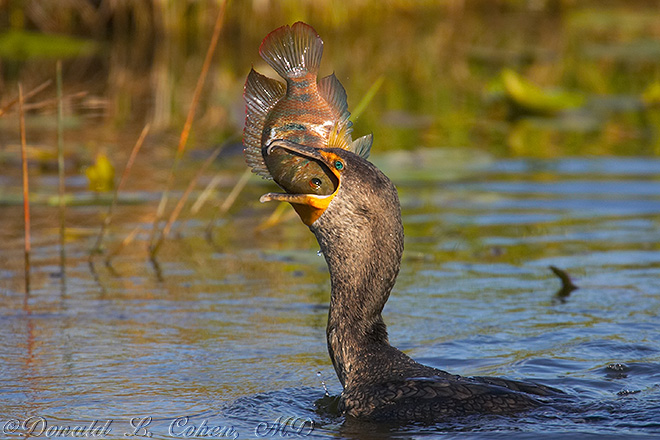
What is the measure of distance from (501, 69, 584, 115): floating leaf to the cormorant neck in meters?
6.92

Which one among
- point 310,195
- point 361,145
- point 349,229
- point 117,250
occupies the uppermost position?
point 361,145

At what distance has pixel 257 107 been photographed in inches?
159

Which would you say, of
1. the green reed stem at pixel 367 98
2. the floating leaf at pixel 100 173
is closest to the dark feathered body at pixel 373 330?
the green reed stem at pixel 367 98

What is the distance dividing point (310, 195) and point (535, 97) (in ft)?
24.6

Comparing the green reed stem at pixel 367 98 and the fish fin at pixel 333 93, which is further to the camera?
the green reed stem at pixel 367 98

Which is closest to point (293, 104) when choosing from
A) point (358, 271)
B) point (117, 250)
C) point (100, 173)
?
Answer: point (358, 271)

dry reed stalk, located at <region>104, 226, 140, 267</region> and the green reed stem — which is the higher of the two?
the green reed stem

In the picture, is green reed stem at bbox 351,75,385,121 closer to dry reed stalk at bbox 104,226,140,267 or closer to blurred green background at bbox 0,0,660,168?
dry reed stalk at bbox 104,226,140,267

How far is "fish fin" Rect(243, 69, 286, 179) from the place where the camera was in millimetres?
4008

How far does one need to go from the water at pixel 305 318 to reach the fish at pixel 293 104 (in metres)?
0.95

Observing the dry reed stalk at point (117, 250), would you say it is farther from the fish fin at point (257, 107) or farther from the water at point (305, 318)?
the fish fin at point (257, 107)

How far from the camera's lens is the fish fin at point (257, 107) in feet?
13.1

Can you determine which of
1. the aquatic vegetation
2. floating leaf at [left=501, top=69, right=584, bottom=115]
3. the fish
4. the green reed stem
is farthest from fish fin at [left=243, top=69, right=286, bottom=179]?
the aquatic vegetation

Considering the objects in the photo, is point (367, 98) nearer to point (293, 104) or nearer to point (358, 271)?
point (293, 104)
